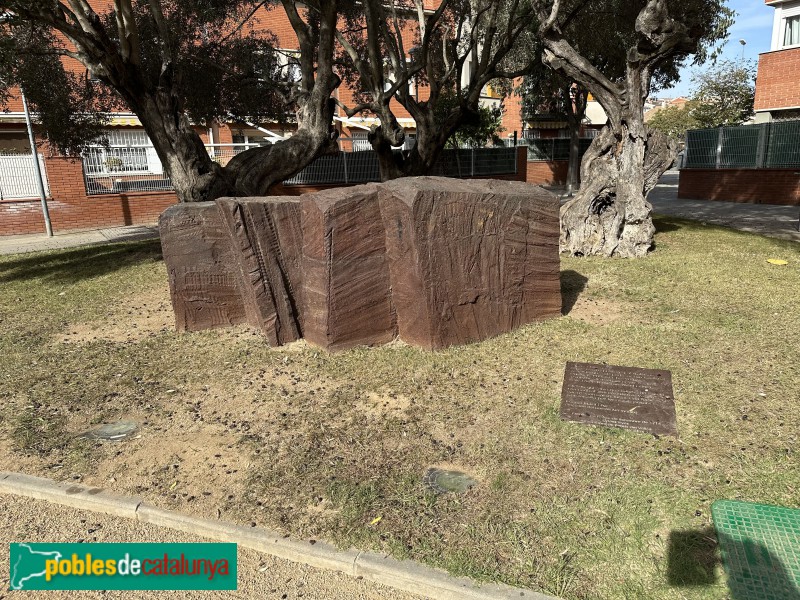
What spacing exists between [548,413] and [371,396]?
4.23ft

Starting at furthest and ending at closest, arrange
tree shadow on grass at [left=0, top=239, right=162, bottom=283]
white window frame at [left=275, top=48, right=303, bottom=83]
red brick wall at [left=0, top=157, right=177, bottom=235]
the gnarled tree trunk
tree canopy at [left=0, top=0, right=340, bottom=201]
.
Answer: red brick wall at [left=0, top=157, right=177, bottom=235] → white window frame at [left=275, top=48, right=303, bottom=83] → tree shadow on grass at [left=0, top=239, right=162, bottom=283] → the gnarled tree trunk → tree canopy at [left=0, top=0, right=340, bottom=201]

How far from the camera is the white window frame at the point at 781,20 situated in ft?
65.5

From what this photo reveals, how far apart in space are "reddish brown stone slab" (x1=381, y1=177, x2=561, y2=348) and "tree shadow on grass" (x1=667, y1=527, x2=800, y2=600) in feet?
8.70

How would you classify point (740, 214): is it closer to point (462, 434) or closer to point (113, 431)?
point (462, 434)

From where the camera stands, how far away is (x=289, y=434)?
4.07 m

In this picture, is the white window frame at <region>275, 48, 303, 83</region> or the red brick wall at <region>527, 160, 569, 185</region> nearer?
the white window frame at <region>275, 48, 303, 83</region>

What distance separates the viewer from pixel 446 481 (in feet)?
11.4

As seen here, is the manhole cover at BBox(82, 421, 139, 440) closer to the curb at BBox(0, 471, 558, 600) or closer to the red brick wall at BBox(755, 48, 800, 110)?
the curb at BBox(0, 471, 558, 600)

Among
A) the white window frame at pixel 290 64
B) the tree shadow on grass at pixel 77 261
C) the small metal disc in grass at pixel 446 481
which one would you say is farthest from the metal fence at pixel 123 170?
the small metal disc in grass at pixel 446 481

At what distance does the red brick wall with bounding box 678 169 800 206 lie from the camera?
1675 cm

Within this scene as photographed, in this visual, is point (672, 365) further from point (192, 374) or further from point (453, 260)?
point (192, 374)

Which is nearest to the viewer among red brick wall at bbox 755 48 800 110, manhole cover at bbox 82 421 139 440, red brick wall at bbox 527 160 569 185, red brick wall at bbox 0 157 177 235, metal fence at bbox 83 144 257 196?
manhole cover at bbox 82 421 139 440

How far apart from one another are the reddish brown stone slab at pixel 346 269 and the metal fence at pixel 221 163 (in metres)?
9.84

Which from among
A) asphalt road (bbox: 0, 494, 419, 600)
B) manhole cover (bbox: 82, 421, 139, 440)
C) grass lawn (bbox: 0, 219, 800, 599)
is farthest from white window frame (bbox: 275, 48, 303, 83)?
asphalt road (bbox: 0, 494, 419, 600)
